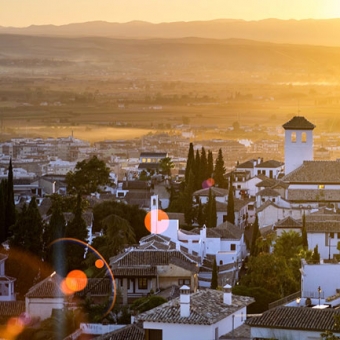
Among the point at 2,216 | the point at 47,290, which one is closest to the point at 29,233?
the point at 2,216

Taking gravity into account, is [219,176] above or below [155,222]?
above

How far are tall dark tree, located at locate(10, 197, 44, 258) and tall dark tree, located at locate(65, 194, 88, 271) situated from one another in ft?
2.77

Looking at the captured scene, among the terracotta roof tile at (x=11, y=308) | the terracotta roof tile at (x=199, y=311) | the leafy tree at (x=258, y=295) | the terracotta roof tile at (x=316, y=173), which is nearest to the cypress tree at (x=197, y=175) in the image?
the terracotta roof tile at (x=316, y=173)

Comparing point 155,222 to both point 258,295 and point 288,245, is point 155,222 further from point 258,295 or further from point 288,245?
point 258,295

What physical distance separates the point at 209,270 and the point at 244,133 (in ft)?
492

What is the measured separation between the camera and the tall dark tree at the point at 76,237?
40.6m

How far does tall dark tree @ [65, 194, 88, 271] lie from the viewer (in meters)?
40.6

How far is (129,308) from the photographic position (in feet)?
106

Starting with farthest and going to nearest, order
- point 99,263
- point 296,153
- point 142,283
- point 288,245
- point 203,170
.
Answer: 1. point 203,170
2. point 296,153
3. point 288,245
4. point 99,263
5. point 142,283

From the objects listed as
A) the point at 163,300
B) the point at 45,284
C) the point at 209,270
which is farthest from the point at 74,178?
the point at 163,300

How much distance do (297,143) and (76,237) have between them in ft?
62.2

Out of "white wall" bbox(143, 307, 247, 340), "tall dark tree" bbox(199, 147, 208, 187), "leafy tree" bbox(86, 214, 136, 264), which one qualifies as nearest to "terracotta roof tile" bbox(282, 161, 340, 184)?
"tall dark tree" bbox(199, 147, 208, 187)

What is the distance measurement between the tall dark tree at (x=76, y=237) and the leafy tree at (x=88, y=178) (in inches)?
740

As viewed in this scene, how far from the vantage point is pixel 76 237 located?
1660 inches
